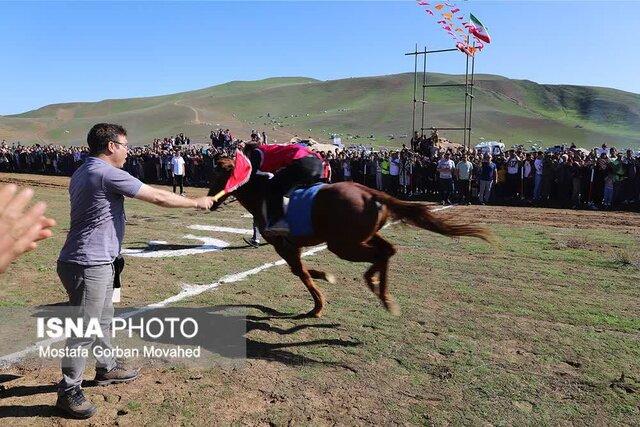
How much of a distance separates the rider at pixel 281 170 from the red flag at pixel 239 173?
1.40ft

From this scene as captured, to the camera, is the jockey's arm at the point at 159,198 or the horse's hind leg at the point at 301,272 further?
the horse's hind leg at the point at 301,272

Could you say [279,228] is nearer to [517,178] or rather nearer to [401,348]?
[401,348]

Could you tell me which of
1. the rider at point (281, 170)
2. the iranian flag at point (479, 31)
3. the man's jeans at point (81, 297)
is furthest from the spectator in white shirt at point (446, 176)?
the man's jeans at point (81, 297)

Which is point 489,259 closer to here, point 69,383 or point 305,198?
point 305,198

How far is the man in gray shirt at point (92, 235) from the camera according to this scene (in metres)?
3.86

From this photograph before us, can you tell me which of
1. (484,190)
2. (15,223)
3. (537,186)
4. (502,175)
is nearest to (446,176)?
(484,190)

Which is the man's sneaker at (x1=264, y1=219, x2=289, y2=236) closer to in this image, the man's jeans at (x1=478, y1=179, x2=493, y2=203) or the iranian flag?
the man's jeans at (x1=478, y1=179, x2=493, y2=203)

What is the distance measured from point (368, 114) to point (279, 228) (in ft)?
291

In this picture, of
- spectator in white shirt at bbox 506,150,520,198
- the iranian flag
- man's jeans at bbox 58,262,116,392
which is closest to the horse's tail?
man's jeans at bbox 58,262,116,392

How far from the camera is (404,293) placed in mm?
7234

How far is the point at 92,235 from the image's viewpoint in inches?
155

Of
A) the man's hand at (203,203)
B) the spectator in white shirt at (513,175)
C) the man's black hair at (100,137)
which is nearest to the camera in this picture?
the man's black hair at (100,137)

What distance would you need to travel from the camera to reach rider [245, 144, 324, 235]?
21.4 ft

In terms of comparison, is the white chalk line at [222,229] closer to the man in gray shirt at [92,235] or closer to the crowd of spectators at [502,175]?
the man in gray shirt at [92,235]
